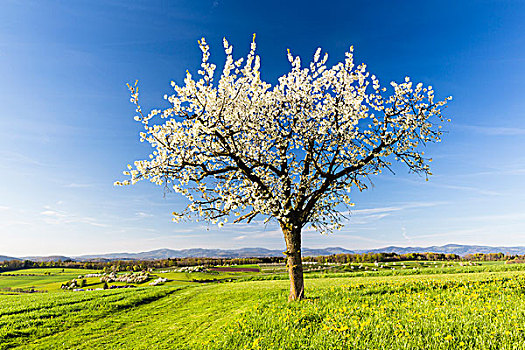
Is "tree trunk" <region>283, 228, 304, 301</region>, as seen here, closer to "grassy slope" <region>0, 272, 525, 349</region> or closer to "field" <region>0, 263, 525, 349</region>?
"field" <region>0, 263, 525, 349</region>

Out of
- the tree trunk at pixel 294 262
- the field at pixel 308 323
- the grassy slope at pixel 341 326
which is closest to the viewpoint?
the grassy slope at pixel 341 326

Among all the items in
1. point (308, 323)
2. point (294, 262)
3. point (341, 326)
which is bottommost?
point (308, 323)

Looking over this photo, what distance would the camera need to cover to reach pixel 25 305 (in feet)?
72.8

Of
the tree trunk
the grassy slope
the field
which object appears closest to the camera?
the grassy slope

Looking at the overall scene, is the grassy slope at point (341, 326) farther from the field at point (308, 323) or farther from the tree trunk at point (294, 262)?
the tree trunk at point (294, 262)

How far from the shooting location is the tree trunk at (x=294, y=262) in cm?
1542

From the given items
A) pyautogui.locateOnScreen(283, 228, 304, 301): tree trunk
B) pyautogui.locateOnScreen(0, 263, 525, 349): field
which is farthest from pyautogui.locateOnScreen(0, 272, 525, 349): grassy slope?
pyautogui.locateOnScreen(283, 228, 304, 301): tree trunk

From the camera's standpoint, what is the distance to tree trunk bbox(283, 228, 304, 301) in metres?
15.4

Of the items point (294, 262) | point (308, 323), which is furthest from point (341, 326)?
point (294, 262)

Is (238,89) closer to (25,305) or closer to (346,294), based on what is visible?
(346,294)

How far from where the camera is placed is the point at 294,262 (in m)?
15.6

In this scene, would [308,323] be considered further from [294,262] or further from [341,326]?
[294,262]

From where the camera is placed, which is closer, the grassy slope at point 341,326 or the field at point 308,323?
the grassy slope at point 341,326

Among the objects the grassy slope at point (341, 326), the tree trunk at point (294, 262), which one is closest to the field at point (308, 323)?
the grassy slope at point (341, 326)
